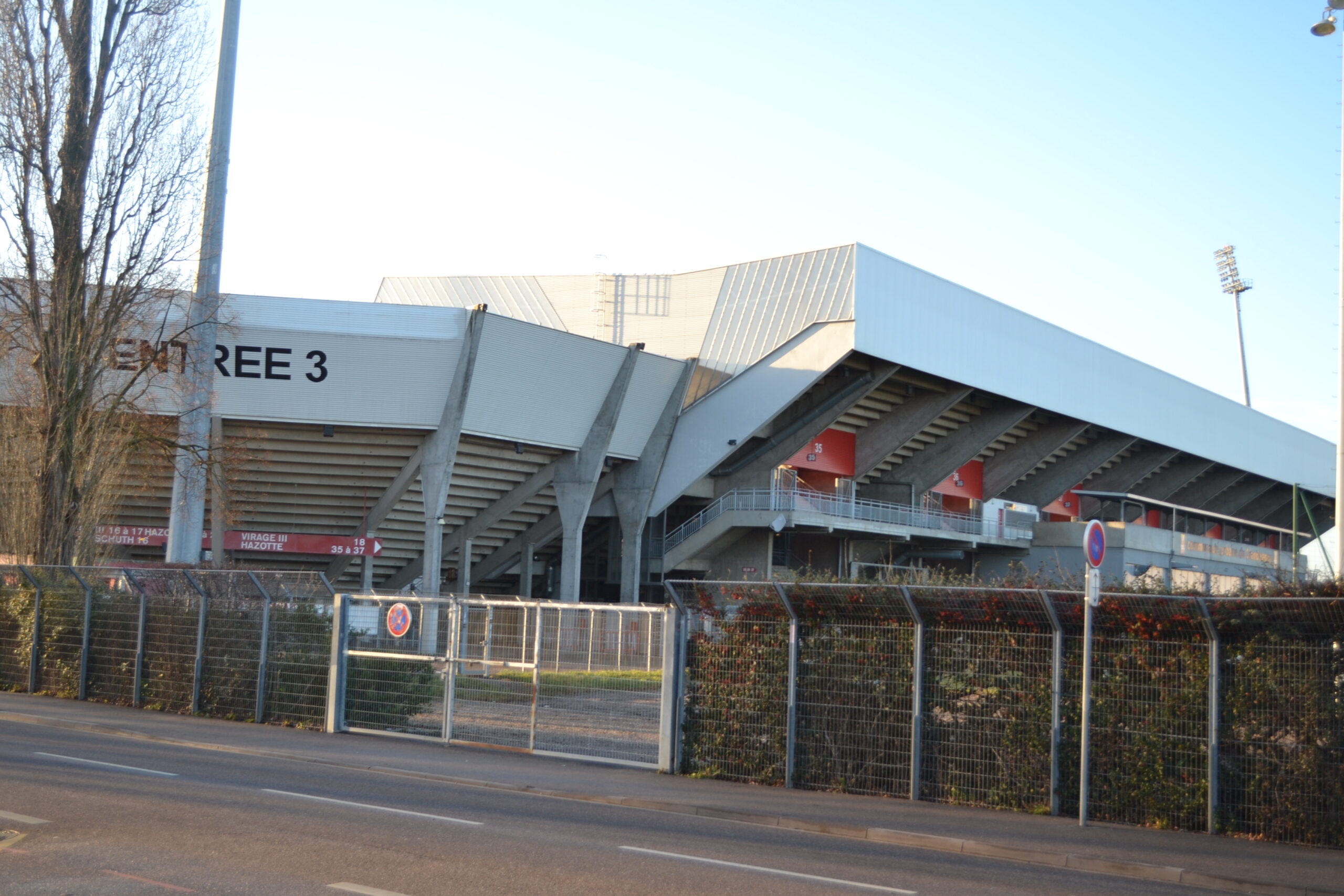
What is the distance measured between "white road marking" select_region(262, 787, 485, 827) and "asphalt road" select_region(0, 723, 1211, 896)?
0.04 meters

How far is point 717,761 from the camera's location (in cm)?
1426

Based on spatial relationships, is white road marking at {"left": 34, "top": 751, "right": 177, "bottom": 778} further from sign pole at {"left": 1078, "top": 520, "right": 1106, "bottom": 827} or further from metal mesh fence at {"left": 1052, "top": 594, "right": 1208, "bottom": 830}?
metal mesh fence at {"left": 1052, "top": 594, "right": 1208, "bottom": 830}

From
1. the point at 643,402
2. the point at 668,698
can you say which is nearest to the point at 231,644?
the point at 668,698

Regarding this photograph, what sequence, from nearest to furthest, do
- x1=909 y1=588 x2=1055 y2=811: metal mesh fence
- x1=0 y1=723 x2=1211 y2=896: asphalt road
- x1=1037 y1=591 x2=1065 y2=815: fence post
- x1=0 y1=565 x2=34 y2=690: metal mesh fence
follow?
1. x1=0 y1=723 x2=1211 y2=896: asphalt road
2. x1=1037 y1=591 x2=1065 y2=815: fence post
3. x1=909 y1=588 x2=1055 y2=811: metal mesh fence
4. x1=0 y1=565 x2=34 y2=690: metal mesh fence

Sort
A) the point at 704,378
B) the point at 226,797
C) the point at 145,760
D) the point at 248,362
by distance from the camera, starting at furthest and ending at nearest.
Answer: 1. the point at 704,378
2. the point at 248,362
3. the point at 145,760
4. the point at 226,797

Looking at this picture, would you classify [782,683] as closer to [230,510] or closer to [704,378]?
[230,510]

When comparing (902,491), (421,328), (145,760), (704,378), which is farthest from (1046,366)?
(145,760)

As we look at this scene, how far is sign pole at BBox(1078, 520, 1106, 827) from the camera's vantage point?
1123 cm

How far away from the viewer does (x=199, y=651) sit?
19234 millimetres

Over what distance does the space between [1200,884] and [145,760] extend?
1101 cm

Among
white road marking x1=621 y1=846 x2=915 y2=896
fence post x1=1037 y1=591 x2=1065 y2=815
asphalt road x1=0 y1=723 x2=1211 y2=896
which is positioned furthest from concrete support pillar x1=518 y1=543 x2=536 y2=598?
white road marking x1=621 y1=846 x2=915 y2=896

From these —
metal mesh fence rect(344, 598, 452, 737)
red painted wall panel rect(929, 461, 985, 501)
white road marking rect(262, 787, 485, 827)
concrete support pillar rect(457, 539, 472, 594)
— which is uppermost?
red painted wall panel rect(929, 461, 985, 501)

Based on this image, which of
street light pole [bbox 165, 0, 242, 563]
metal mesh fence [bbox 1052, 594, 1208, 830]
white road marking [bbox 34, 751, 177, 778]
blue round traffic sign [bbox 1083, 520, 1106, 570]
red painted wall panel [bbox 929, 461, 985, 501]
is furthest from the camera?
red painted wall panel [bbox 929, 461, 985, 501]

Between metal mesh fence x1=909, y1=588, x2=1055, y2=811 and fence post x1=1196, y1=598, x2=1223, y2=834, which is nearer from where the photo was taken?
fence post x1=1196, y1=598, x2=1223, y2=834
